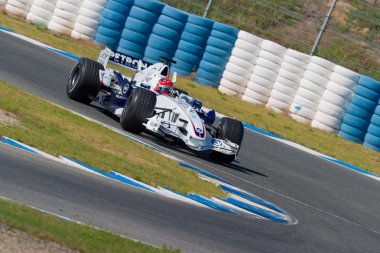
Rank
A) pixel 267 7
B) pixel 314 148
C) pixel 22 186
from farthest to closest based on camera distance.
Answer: pixel 267 7 → pixel 314 148 → pixel 22 186

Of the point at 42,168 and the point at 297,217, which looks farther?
the point at 297,217

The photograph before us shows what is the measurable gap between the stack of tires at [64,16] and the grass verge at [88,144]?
941 centimetres

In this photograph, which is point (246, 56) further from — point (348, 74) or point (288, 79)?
point (348, 74)

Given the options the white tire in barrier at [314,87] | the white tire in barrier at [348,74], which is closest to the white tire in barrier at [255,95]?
the white tire in barrier at [314,87]

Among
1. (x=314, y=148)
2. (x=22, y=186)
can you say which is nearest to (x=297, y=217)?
(x=22, y=186)

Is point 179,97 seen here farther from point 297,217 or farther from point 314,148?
point 314,148

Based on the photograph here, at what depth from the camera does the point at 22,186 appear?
8188 millimetres

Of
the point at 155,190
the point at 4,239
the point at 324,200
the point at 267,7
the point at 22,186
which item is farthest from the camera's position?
the point at 267,7

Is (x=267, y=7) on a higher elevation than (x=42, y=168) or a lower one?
higher

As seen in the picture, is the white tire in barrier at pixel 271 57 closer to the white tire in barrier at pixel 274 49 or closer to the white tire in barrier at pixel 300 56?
the white tire in barrier at pixel 274 49

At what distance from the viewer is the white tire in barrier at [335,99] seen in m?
20.3

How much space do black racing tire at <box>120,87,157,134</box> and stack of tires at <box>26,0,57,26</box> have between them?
1006cm

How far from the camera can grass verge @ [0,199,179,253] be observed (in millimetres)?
6344

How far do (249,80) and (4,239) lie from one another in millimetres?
15986
